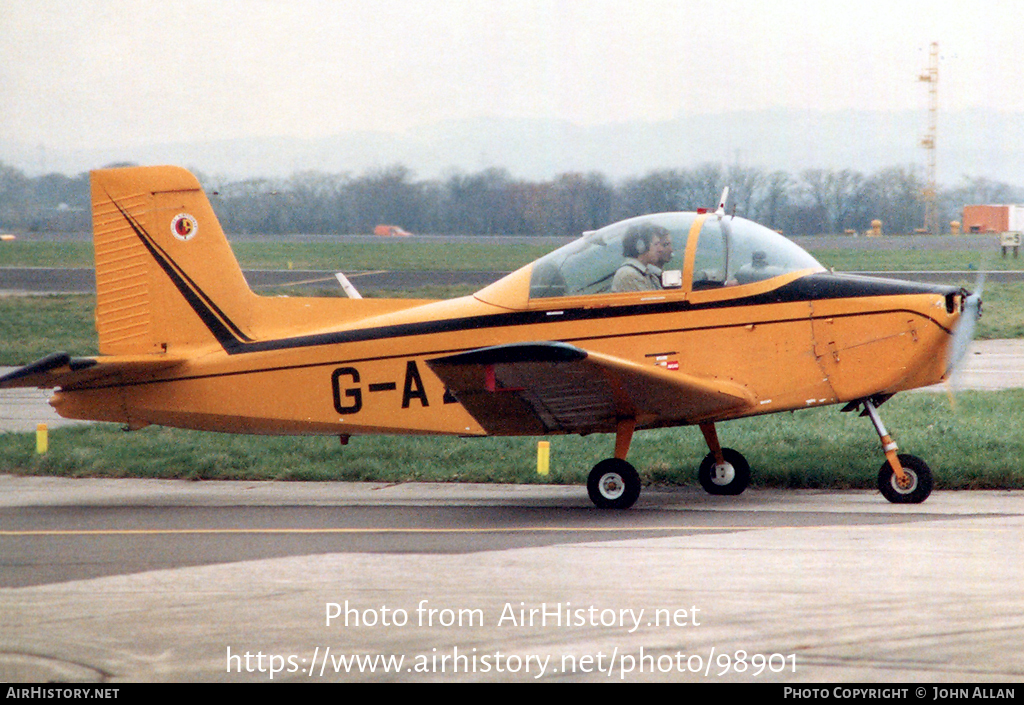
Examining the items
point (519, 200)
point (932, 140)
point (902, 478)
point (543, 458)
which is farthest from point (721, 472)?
point (932, 140)

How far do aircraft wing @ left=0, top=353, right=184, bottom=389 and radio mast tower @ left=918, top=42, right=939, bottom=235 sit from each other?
10.9 metres

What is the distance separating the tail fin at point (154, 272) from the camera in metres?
9.41

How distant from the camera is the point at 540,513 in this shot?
26.9ft

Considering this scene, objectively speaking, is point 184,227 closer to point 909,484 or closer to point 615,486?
point 615,486

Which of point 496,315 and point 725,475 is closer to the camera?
point 496,315

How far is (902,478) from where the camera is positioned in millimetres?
8102

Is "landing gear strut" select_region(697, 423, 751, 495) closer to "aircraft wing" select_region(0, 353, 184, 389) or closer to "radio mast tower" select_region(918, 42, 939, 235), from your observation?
"aircraft wing" select_region(0, 353, 184, 389)

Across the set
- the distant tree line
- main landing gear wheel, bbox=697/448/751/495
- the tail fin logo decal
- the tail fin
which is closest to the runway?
main landing gear wheel, bbox=697/448/751/495

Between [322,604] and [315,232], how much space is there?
16.7 metres

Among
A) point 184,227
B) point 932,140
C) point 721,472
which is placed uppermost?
point 932,140

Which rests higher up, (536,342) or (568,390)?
(536,342)

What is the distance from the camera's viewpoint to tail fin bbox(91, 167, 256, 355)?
30.9ft

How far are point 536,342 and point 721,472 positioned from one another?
107 inches

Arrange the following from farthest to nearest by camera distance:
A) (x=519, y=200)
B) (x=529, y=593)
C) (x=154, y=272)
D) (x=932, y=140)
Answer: (x=519, y=200) → (x=932, y=140) → (x=154, y=272) → (x=529, y=593)
